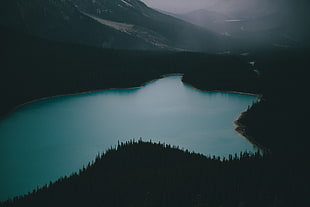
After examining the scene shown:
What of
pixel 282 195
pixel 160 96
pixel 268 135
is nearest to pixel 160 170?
pixel 282 195

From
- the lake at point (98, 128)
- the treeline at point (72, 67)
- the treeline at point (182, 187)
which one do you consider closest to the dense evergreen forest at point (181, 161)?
the treeline at point (182, 187)

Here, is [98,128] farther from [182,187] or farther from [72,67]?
[72,67]

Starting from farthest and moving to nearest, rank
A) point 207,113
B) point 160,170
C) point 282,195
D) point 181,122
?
point 207,113, point 181,122, point 160,170, point 282,195

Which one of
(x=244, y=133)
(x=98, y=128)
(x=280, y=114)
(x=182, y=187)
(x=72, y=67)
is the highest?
(x=72, y=67)

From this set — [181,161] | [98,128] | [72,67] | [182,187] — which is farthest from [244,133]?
[72,67]

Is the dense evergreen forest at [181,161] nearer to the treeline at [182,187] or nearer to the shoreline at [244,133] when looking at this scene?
the treeline at [182,187]

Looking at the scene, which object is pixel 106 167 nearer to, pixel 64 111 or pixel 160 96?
pixel 64 111

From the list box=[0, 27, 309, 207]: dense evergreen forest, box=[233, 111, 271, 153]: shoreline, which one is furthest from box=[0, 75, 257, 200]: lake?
box=[0, 27, 309, 207]: dense evergreen forest
